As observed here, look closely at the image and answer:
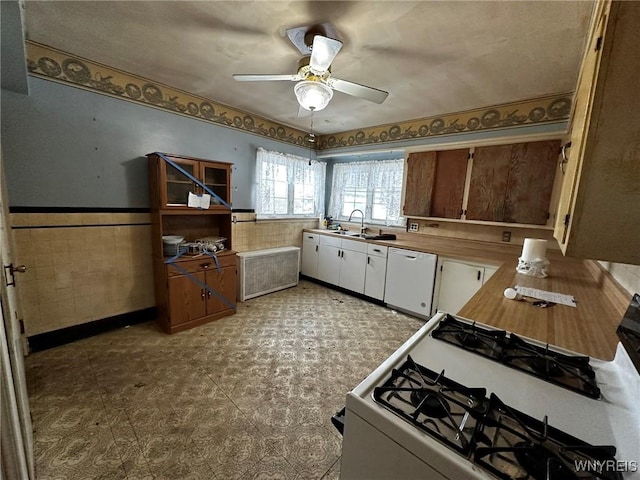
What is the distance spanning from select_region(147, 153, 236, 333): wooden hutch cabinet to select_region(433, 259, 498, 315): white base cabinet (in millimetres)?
2455

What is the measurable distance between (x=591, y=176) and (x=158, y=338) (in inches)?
127

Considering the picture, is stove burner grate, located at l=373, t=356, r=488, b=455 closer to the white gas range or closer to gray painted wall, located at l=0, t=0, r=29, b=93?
the white gas range

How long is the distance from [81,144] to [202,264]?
1.54m

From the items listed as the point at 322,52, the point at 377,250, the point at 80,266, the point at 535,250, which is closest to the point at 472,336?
the point at 535,250

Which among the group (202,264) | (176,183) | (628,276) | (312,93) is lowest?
(202,264)

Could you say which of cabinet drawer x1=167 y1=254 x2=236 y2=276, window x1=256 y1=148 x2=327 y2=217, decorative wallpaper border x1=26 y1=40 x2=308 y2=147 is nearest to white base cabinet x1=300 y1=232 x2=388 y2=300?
window x1=256 y1=148 x2=327 y2=217

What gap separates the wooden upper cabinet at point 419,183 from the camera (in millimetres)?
3420

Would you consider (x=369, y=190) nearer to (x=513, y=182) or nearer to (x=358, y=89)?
(x=513, y=182)

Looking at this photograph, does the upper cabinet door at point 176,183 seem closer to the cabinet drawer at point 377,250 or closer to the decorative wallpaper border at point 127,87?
the decorative wallpaper border at point 127,87

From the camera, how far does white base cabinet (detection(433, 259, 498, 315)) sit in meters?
2.74

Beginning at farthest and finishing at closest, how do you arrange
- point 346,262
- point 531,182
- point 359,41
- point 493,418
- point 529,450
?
1. point 346,262
2. point 531,182
3. point 359,41
4. point 493,418
5. point 529,450

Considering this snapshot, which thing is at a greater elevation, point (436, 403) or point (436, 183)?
point (436, 183)

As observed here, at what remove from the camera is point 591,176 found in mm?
719

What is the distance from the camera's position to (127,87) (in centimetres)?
255
